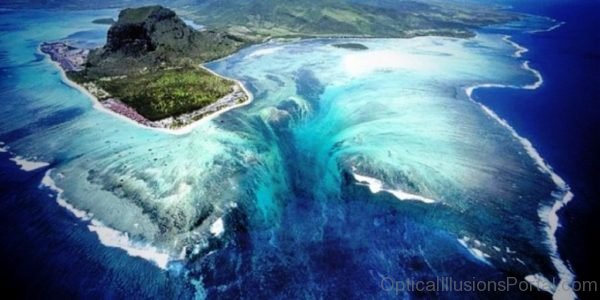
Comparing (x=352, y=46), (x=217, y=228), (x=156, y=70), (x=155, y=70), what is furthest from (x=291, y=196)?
(x=352, y=46)

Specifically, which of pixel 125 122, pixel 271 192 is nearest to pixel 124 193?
pixel 271 192

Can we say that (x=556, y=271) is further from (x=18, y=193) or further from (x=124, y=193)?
(x=18, y=193)

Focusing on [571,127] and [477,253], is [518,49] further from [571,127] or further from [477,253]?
[477,253]

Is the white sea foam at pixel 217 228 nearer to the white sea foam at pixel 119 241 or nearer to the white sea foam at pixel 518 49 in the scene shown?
the white sea foam at pixel 119 241

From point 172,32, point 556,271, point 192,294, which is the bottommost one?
point 192,294

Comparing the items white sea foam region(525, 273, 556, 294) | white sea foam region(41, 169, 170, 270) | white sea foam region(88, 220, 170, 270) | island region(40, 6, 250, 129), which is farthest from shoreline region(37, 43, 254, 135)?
white sea foam region(525, 273, 556, 294)

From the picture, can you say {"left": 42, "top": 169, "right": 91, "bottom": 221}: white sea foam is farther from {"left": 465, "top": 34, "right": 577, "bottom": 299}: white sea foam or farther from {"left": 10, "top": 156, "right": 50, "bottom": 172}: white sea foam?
{"left": 465, "top": 34, "right": 577, "bottom": 299}: white sea foam
